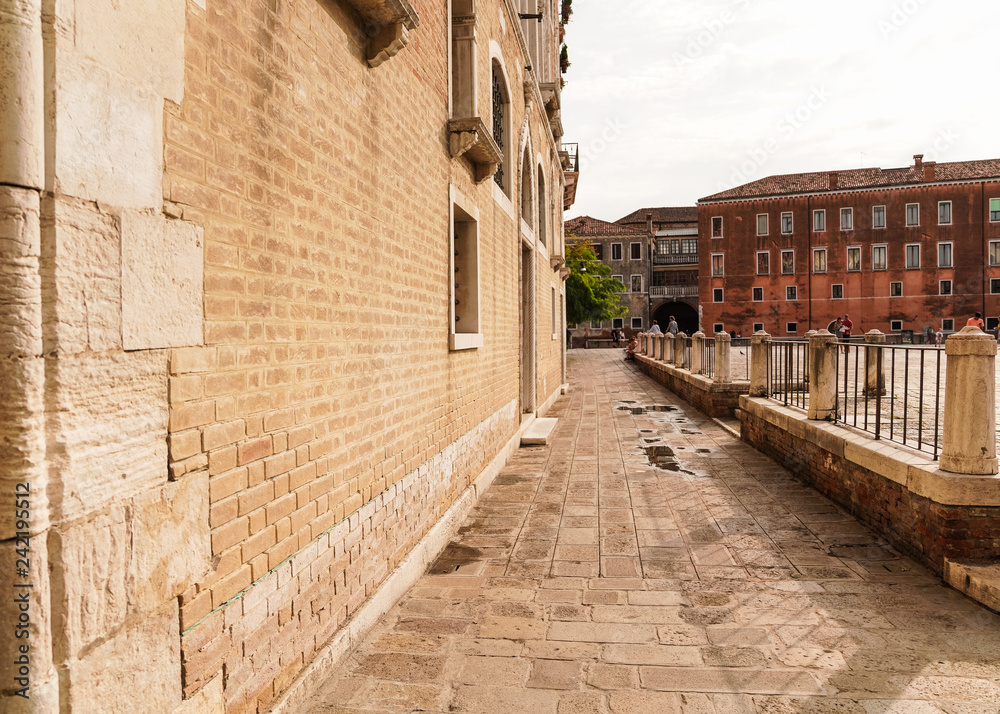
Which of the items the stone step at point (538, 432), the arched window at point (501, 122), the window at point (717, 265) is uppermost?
the window at point (717, 265)

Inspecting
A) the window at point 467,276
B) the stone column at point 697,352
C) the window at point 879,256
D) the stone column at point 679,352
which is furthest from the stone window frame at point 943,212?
the window at point 467,276

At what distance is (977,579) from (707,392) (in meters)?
8.65

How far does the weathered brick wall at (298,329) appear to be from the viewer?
7.23ft

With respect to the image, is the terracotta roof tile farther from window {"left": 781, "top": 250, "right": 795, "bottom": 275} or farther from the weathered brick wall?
the weathered brick wall

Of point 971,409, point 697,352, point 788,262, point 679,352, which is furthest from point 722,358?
point 788,262

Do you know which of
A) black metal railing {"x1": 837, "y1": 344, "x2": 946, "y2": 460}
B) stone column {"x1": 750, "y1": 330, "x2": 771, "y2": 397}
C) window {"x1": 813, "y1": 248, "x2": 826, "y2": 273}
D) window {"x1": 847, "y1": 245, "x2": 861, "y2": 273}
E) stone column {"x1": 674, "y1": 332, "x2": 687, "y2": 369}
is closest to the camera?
black metal railing {"x1": 837, "y1": 344, "x2": 946, "y2": 460}

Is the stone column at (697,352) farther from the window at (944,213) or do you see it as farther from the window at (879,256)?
the window at (944,213)

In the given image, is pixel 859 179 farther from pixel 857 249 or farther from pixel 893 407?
pixel 893 407

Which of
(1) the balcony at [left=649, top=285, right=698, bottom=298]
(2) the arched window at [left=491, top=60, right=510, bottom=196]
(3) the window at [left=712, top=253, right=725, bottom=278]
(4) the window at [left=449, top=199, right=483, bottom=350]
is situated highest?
(3) the window at [left=712, top=253, right=725, bottom=278]

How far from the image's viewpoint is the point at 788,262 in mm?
44844

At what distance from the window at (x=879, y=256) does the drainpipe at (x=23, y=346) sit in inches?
1964

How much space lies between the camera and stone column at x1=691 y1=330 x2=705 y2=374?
555 inches

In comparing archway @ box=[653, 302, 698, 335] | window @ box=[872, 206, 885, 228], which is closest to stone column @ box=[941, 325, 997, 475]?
window @ box=[872, 206, 885, 228]

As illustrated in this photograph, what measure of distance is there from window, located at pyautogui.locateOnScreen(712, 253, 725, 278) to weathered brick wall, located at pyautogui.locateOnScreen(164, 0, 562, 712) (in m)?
44.4
